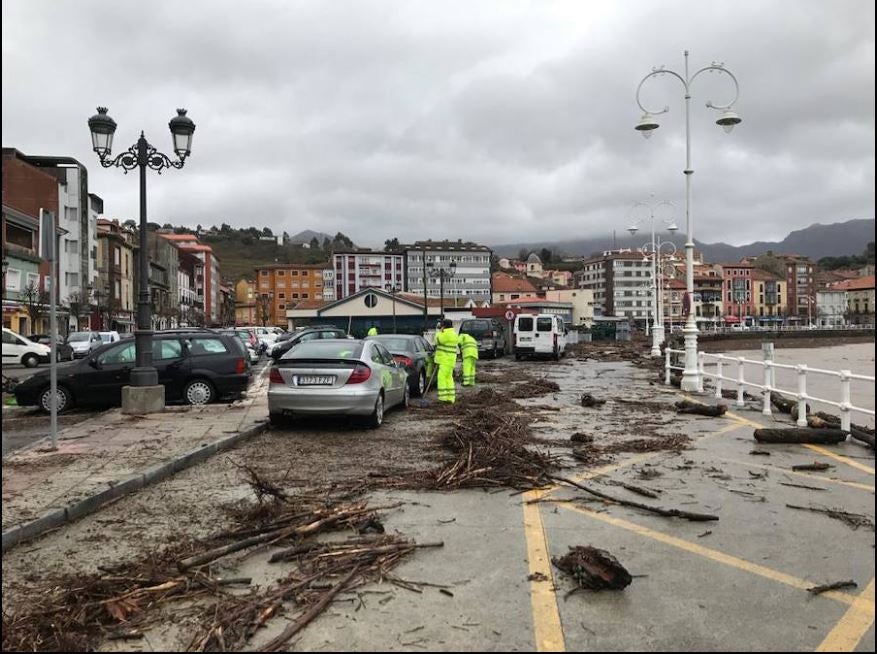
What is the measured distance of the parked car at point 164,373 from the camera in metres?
13.7

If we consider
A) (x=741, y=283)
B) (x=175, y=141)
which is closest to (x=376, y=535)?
(x=175, y=141)

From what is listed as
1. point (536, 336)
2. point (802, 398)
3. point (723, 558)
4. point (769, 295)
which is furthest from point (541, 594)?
point (769, 295)

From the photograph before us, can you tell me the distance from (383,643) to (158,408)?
402 inches

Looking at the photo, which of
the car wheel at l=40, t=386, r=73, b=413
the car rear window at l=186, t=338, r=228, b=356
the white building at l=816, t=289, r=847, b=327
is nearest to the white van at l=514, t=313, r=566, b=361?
the car rear window at l=186, t=338, r=228, b=356

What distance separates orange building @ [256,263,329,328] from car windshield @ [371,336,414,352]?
140585 mm

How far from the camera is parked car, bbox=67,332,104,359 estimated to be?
3444 cm

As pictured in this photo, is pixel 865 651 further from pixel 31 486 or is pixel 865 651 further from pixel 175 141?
pixel 175 141

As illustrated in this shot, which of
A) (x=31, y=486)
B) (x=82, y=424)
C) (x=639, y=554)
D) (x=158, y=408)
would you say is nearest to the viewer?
(x=639, y=554)

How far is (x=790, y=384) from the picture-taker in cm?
2627

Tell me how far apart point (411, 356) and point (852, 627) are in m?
12.9

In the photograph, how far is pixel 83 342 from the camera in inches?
1442

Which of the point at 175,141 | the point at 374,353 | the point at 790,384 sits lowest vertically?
the point at 790,384

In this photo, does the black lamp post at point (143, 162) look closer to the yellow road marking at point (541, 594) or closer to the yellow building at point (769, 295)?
the yellow road marking at point (541, 594)

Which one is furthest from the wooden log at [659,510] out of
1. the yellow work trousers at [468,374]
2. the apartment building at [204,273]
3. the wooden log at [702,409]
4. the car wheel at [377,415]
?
the apartment building at [204,273]
